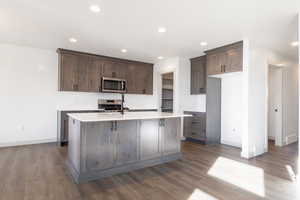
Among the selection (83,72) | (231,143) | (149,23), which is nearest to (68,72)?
(83,72)

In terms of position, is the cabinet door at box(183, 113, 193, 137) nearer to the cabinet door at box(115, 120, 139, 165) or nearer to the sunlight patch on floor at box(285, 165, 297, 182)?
the sunlight patch on floor at box(285, 165, 297, 182)

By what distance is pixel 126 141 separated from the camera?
2838 mm

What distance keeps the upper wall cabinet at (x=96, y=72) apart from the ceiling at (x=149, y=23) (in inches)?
19.7

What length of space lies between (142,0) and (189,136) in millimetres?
3978

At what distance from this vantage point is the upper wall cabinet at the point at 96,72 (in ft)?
14.9

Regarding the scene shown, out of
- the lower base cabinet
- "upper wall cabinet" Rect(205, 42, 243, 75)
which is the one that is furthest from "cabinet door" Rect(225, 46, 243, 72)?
the lower base cabinet

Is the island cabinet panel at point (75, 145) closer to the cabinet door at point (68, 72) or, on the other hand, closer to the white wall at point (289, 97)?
the cabinet door at point (68, 72)

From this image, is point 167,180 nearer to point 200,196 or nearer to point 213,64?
point 200,196

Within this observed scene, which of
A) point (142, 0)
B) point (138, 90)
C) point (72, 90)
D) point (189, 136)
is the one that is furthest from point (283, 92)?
point (72, 90)

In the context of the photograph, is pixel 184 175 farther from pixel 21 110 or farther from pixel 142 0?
pixel 21 110

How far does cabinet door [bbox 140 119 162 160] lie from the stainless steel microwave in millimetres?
2428

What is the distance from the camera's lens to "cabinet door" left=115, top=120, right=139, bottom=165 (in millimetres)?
2764

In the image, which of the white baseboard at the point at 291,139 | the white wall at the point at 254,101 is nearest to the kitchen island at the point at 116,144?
the white wall at the point at 254,101

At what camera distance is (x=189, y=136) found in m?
5.11
